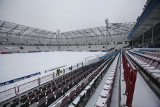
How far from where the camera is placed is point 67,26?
90.8m

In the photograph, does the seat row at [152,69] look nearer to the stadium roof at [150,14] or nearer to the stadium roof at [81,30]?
the stadium roof at [150,14]

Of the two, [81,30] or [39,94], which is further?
[81,30]

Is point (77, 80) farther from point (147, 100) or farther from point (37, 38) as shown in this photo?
point (37, 38)

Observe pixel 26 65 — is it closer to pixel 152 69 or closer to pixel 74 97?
pixel 74 97

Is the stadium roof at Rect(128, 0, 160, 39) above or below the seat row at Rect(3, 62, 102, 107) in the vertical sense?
above

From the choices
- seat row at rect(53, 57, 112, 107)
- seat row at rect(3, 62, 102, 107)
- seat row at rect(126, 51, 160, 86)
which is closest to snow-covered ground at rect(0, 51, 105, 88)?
seat row at rect(3, 62, 102, 107)

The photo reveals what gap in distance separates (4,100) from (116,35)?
45.5 metres

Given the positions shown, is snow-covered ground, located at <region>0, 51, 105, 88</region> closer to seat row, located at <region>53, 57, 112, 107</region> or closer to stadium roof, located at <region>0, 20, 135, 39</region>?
seat row, located at <region>53, 57, 112, 107</region>

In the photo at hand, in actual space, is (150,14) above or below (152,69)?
above

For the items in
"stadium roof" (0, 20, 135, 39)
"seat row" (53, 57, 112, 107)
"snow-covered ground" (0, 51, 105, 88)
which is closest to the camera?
"seat row" (53, 57, 112, 107)

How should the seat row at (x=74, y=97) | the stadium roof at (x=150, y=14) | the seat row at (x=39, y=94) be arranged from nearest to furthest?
the seat row at (x=74, y=97) → the seat row at (x=39, y=94) → the stadium roof at (x=150, y=14)

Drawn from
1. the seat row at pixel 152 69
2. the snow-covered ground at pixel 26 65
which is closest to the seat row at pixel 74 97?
the seat row at pixel 152 69

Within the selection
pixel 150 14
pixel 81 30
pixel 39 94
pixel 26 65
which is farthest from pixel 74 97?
pixel 81 30

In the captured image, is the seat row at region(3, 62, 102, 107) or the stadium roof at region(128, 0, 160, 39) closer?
the seat row at region(3, 62, 102, 107)
